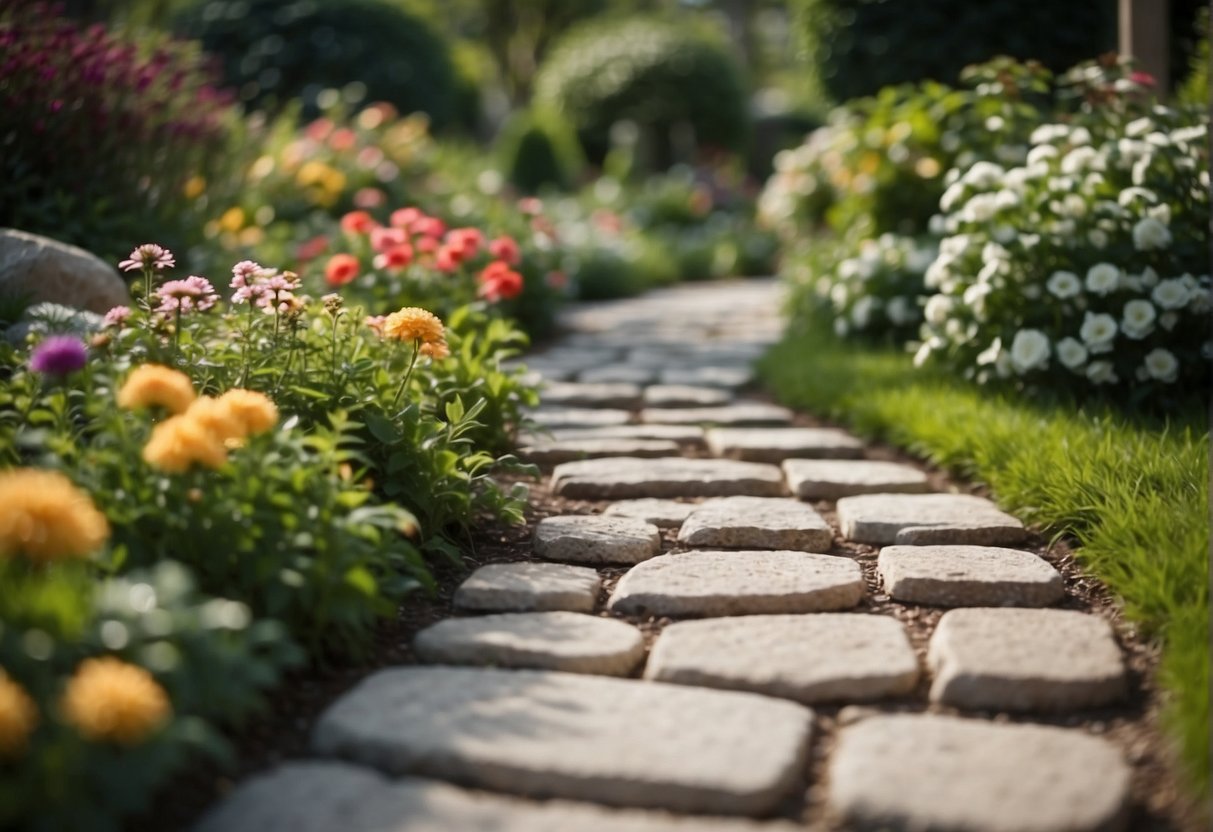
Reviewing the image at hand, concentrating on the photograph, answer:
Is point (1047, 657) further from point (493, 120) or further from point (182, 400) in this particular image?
point (493, 120)

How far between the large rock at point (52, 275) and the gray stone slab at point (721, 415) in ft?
5.67

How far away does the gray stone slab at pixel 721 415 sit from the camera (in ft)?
13.0

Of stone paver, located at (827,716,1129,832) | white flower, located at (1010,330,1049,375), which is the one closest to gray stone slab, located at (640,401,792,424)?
white flower, located at (1010,330,1049,375)

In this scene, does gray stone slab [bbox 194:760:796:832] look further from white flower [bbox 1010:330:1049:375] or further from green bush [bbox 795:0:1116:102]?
green bush [bbox 795:0:1116:102]

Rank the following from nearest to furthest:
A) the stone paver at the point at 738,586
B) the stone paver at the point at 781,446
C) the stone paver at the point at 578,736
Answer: the stone paver at the point at 578,736 → the stone paver at the point at 738,586 → the stone paver at the point at 781,446

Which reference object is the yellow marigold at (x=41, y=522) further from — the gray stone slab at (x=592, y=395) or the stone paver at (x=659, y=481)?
the gray stone slab at (x=592, y=395)

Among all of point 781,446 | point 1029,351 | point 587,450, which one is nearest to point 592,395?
point 587,450

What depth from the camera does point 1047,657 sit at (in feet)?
6.41

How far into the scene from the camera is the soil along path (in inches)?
61.2

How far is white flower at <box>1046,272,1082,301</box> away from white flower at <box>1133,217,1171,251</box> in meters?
0.19

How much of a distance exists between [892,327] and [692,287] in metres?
3.87

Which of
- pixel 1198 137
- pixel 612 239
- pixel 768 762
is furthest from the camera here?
pixel 612 239

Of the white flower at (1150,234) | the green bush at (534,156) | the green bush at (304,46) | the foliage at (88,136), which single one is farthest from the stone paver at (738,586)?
the green bush at (534,156)

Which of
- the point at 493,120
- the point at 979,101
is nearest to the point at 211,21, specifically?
the point at 979,101
